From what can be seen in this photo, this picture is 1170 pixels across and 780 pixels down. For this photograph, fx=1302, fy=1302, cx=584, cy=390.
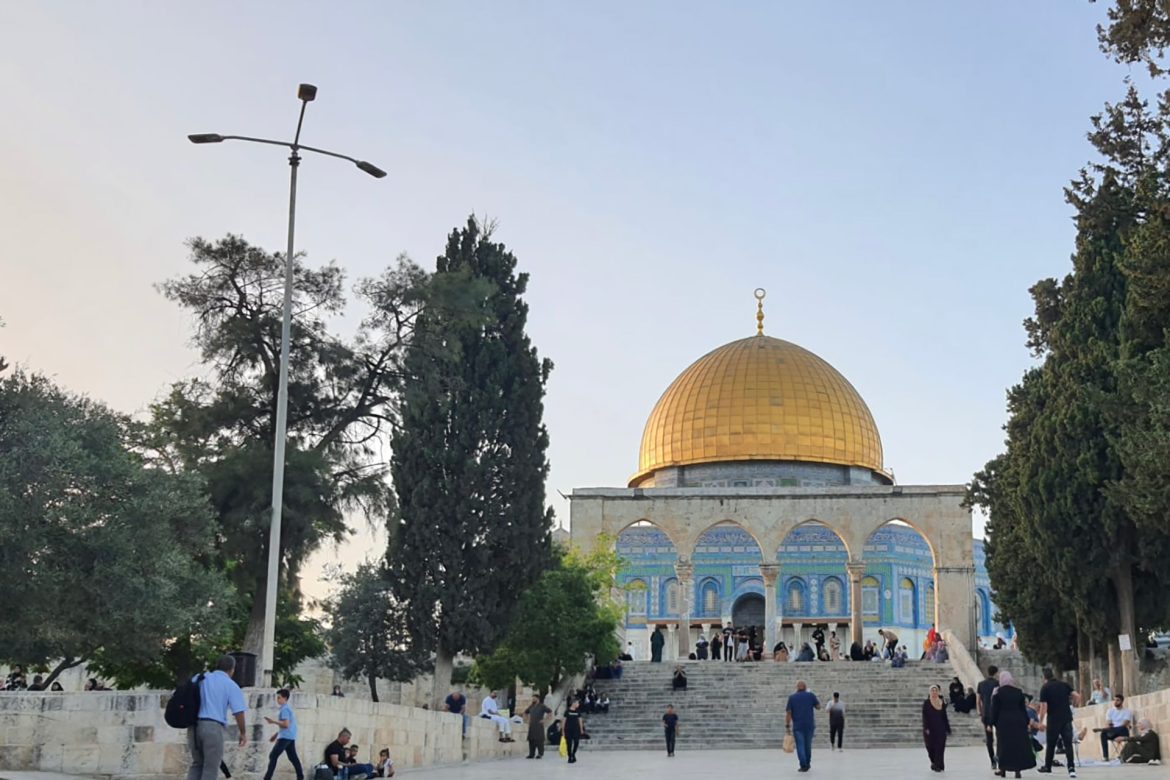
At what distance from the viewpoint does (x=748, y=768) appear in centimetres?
1477

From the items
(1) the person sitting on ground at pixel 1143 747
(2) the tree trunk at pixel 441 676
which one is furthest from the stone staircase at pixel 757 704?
(1) the person sitting on ground at pixel 1143 747

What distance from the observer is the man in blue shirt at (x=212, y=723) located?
8906 millimetres

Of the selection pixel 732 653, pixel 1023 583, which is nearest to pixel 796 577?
pixel 732 653

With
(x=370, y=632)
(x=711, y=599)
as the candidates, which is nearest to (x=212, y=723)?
(x=370, y=632)

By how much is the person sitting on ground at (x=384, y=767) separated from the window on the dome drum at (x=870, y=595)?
105ft

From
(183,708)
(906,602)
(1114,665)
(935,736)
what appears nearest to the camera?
(183,708)

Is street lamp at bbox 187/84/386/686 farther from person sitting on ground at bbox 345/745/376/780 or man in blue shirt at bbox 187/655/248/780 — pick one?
man in blue shirt at bbox 187/655/248/780

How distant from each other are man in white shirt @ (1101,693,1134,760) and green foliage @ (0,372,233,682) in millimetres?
10650

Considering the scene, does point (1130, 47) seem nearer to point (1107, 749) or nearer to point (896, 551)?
point (1107, 749)

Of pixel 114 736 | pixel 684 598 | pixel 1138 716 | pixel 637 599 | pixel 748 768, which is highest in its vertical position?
pixel 637 599

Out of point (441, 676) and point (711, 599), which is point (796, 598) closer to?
point (711, 599)

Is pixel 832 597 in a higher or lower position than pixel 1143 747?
higher

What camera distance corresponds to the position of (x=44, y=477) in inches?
555

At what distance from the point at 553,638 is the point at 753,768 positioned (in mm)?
9828
